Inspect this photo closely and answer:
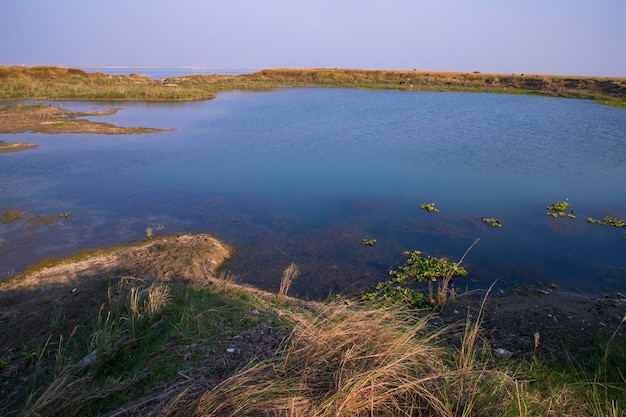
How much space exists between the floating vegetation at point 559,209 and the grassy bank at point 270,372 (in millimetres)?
5740

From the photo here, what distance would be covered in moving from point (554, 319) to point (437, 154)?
10.3 metres

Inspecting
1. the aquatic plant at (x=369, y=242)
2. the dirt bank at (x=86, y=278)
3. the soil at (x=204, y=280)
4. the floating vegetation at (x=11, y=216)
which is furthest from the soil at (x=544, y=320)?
the floating vegetation at (x=11, y=216)

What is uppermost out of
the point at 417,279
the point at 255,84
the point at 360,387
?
the point at 255,84

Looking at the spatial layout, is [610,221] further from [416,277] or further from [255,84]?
[255,84]

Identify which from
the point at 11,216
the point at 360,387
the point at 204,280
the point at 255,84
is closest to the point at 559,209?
the point at 204,280

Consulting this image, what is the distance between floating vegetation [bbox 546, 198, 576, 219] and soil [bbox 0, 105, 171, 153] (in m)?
16.3

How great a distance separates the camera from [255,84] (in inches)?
1789

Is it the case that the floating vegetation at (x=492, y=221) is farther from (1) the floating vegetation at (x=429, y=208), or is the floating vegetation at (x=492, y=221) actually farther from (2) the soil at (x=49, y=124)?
(2) the soil at (x=49, y=124)

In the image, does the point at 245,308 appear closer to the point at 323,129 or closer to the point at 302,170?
the point at 302,170

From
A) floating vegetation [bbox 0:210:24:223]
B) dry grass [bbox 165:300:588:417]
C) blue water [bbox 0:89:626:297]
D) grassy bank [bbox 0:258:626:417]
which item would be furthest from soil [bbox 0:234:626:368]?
floating vegetation [bbox 0:210:24:223]

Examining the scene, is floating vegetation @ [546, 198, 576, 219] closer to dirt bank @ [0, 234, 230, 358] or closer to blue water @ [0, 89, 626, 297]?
blue water @ [0, 89, 626, 297]

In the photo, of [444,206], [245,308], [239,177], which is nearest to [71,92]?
[239,177]

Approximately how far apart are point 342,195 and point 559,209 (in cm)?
513

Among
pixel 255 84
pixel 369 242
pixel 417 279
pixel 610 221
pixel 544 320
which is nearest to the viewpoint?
pixel 544 320
